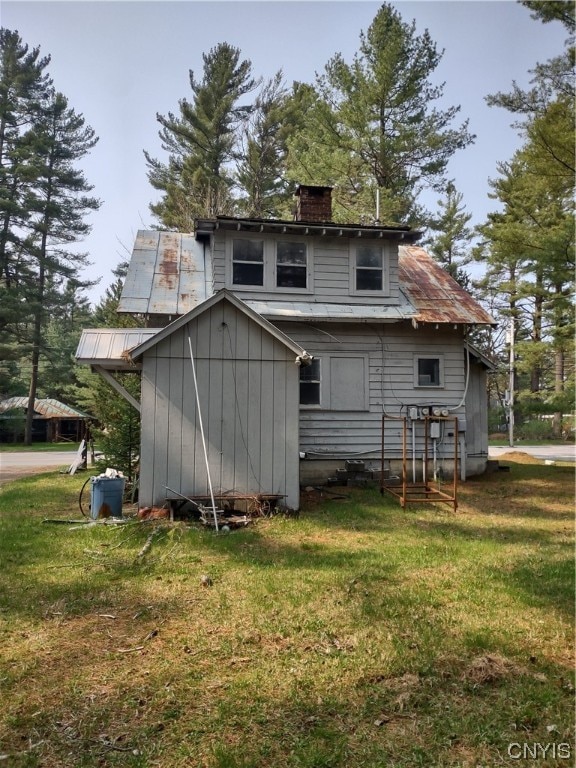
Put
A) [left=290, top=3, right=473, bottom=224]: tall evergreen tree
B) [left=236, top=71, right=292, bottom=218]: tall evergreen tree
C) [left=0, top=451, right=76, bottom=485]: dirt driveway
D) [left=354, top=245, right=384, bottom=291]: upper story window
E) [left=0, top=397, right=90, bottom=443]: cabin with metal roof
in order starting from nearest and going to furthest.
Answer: [left=354, top=245, right=384, bottom=291]: upper story window, [left=0, top=451, right=76, bottom=485]: dirt driveway, [left=290, top=3, right=473, bottom=224]: tall evergreen tree, [left=236, top=71, right=292, bottom=218]: tall evergreen tree, [left=0, top=397, right=90, bottom=443]: cabin with metal roof

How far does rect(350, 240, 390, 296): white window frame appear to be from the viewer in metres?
12.1

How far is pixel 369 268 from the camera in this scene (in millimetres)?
12242

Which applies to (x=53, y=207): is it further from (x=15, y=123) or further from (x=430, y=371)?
(x=430, y=371)

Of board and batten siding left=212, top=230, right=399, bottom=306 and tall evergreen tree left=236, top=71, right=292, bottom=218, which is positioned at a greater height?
tall evergreen tree left=236, top=71, right=292, bottom=218

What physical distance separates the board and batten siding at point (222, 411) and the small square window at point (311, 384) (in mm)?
2764

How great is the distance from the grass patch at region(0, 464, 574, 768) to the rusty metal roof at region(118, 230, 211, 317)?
536 cm

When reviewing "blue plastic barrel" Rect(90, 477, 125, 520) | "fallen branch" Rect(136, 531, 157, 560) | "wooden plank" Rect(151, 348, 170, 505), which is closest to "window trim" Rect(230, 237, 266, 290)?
"wooden plank" Rect(151, 348, 170, 505)

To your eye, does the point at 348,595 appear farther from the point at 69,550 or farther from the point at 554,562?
the point at 69,550

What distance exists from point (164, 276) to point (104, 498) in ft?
19.7

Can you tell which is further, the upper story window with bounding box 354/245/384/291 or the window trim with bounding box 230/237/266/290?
the upper story window with bounding box 354/245/384/291

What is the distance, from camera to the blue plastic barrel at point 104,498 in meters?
8.28

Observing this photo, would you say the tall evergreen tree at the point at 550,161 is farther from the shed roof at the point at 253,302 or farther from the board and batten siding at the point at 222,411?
the board and batten siding at the point at 222,411

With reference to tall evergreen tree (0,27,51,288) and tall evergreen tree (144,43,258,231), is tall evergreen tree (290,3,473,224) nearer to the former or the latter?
tall evergreen tree (144,43,258,231)

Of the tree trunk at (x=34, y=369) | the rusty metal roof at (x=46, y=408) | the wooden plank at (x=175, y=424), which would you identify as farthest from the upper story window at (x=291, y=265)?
the rusty metal roof at (x=46, y=408)
